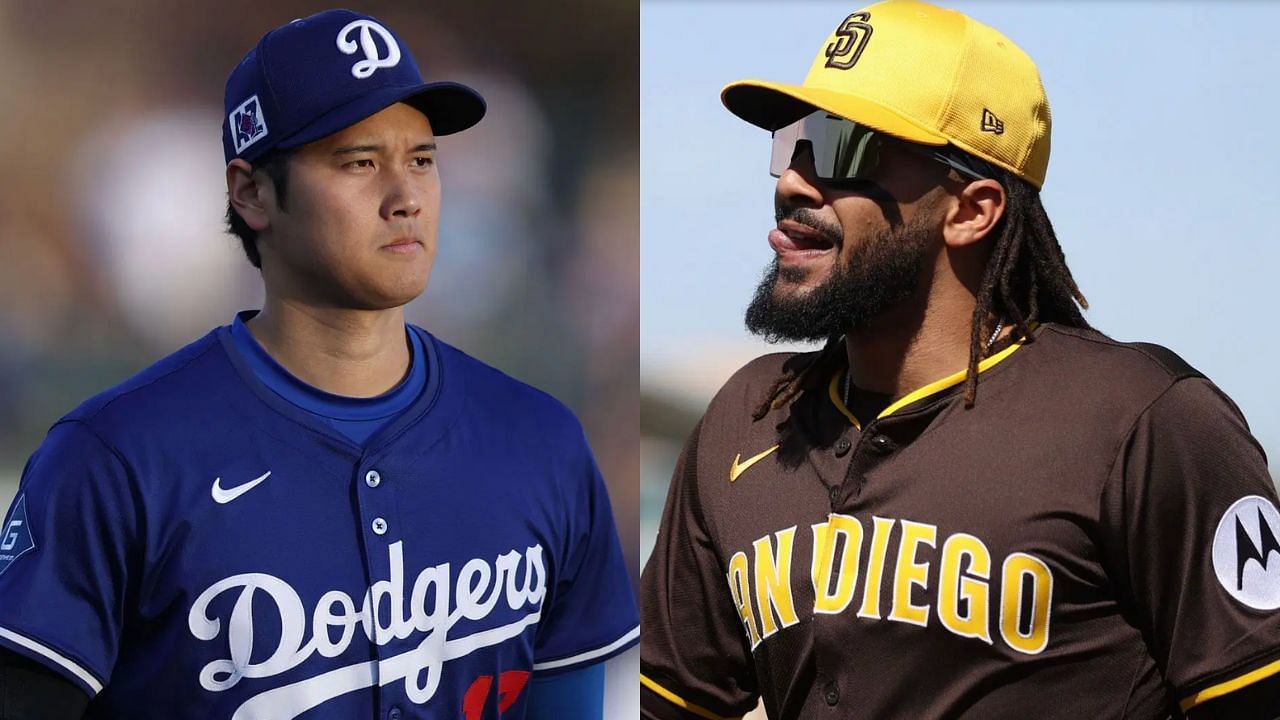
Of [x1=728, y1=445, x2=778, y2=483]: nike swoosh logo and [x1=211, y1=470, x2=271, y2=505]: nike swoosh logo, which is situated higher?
[x1=211, y1=470, x2=271, y2=505]: nike swoosh logo

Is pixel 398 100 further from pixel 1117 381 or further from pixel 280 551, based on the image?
pixel 1117 381

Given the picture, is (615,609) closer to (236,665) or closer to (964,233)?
(236,665)

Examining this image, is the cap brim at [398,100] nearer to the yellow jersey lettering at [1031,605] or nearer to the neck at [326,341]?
the neck at [326,341]

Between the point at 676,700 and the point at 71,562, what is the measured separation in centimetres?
125

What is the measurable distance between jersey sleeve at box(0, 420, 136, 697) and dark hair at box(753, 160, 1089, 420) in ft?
5.00

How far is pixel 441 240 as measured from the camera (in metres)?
3.05

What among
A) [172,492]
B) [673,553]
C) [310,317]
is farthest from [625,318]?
[172,492]

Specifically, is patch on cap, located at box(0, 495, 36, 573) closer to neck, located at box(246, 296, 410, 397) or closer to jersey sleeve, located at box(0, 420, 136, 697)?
jersey sleeve, located at box(0, 420, 136, 697)

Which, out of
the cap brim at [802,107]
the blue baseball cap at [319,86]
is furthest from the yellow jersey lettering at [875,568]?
the blue baseball cap at [319,86]

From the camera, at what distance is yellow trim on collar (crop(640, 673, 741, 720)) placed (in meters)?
2.69

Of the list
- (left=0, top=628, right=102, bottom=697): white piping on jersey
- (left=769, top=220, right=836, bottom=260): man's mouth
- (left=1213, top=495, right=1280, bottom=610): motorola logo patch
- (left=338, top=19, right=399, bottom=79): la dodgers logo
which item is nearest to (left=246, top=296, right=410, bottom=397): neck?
(left=338, top=19, right=399, bottom=79): la dodgers logo

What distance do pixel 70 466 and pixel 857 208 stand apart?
143 cm

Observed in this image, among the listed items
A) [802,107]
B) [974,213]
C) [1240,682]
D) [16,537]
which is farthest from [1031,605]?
[16,537]

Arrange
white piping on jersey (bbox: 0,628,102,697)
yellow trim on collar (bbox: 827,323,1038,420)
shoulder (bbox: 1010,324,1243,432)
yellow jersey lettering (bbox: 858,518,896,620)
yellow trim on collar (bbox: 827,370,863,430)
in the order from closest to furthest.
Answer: white piping on jersey (bbox: 0,628,102,697) → shoulder (bbox: 1010,324,1243,432) → yellow jersey lettering (bbox: 858,518,896,620) → yellow trim on collar (bbox: 827,323,1038,420) → yellow trim on collar (bbox: 827,370,863,430)
